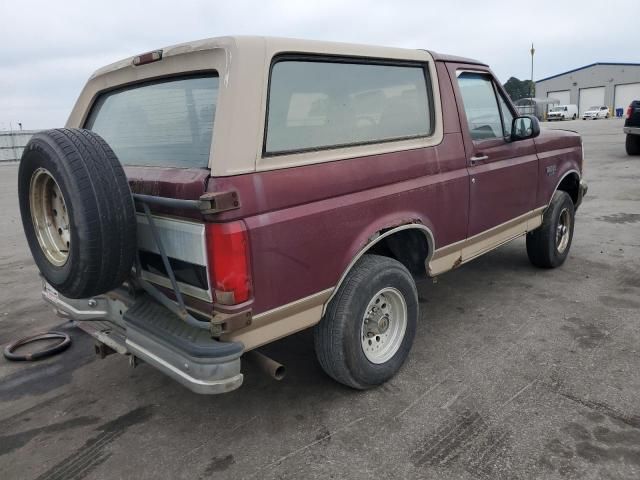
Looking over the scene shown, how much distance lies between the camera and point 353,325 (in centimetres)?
290

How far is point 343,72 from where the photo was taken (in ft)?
9.72

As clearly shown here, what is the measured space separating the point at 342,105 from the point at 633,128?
14.1 metres

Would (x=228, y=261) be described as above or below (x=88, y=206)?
below

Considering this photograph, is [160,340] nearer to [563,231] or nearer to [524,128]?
[524,128]

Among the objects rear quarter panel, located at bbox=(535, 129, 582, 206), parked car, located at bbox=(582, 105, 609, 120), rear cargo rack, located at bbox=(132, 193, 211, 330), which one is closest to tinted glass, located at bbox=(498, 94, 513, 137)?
rear quarter panel, located at bbox=(535, 129, 582, 206)

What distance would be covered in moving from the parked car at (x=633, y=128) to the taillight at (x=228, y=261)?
586 inches

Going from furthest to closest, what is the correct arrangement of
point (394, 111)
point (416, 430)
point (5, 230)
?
1. point (5, 230)
2. point (394, 111)
3. point (416, 430)

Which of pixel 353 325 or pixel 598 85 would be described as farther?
pixel 598 85

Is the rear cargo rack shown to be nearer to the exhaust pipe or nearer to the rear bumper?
the rear bumper

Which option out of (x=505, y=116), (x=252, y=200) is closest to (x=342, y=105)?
(x=252, y=200)

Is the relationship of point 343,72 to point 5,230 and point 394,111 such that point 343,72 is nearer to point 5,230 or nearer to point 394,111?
point 394,111

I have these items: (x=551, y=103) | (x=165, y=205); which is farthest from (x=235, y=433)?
(x=551, y=103)

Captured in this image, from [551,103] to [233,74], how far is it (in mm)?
69336

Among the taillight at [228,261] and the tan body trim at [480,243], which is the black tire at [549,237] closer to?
the tan body trim at [480,243]
